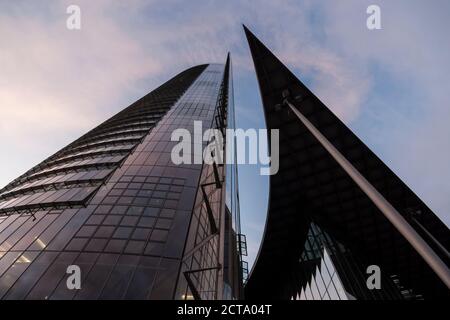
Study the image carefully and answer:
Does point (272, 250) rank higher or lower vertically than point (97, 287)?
higher

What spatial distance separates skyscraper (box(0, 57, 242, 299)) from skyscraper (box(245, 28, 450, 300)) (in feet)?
40.5

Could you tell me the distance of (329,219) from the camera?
128 ft

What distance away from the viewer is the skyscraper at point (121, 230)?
16.3 meters

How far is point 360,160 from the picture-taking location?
108 ft

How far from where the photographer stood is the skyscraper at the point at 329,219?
31.1 meters

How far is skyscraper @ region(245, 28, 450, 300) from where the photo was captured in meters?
31.1

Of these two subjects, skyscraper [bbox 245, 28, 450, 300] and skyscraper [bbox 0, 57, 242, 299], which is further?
skyscraper [bbox 245, 28, 450, 300]

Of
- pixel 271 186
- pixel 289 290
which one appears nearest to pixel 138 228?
pixel 271 186

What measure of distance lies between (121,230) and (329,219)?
98.7 ft

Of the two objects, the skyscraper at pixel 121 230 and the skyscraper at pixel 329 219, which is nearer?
the skyscraper at pixel 121 230

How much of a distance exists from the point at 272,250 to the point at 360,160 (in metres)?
20.2

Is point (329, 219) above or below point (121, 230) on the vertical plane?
above

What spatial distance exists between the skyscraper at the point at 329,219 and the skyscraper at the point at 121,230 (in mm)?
12347
